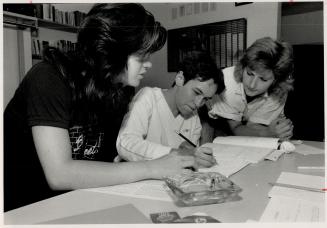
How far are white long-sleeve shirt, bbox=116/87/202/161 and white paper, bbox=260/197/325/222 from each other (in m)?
0.47

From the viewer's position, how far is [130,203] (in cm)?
64

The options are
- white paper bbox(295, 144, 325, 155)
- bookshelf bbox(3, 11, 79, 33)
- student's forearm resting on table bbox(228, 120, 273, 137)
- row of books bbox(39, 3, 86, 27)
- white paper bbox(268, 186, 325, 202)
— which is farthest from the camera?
row of books bbox(39, 3, 86, 27)

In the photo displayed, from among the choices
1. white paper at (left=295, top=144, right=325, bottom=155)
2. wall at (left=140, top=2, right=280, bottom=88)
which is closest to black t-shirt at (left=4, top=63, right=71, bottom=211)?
white paper at (left=295, top=144, right=325, bottom=155)

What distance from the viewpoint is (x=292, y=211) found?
60cm

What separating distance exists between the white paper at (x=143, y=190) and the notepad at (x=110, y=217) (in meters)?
0.08

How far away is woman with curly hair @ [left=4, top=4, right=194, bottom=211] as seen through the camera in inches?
27.5

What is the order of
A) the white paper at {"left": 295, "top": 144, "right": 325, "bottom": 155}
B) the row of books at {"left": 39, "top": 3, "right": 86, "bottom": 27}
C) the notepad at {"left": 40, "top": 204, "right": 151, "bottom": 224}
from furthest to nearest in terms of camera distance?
the row of books at {"left": 39, "top": 3, "right": 86, "bottom": 27}, the white paper at {"left": 295, "top": 144, "right": 325, "bottom": 155}, the notepad at {"left": 40, "top": 204, "right": 151, "bottom": 224}

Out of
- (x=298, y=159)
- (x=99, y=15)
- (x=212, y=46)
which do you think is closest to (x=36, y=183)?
(x=99, y=15)

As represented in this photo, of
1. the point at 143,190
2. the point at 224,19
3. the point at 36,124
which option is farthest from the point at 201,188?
the point at 224,19

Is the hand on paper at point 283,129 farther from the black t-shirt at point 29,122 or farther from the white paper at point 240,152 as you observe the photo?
the black t-shirt at point 29,122

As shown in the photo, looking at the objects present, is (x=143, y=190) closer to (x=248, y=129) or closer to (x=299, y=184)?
(x=299, y=184)

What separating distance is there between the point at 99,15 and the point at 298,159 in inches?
33.7

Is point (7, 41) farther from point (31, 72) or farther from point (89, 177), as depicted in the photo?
point (89, 177)

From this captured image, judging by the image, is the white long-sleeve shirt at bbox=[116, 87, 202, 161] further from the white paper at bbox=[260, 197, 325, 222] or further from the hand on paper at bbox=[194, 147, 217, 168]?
the white paper at bbox=[260, 197, 325, 222]
